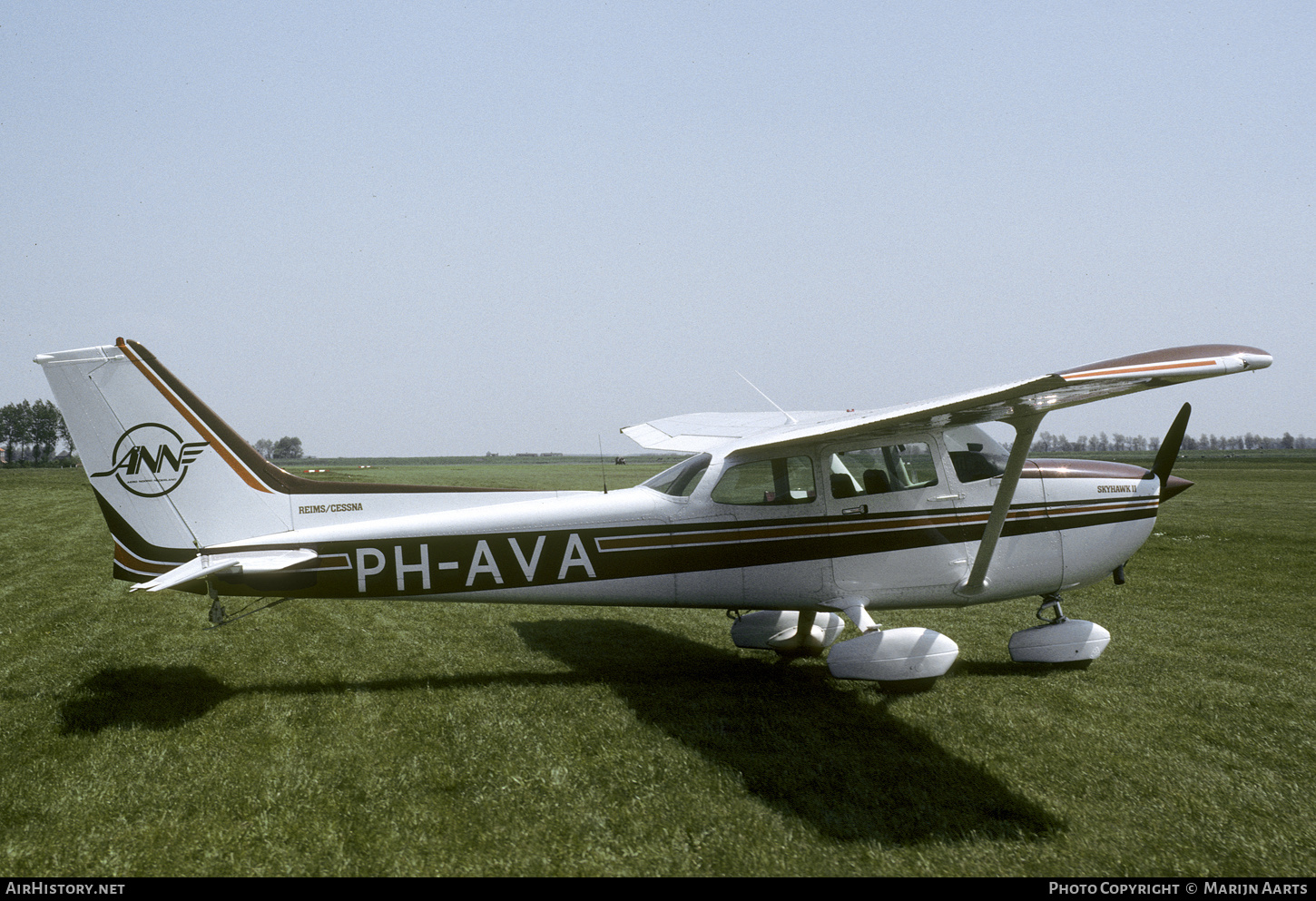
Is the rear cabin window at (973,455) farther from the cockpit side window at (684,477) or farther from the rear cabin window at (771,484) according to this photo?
the cockpit side window at (684,477)

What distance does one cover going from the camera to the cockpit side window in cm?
616

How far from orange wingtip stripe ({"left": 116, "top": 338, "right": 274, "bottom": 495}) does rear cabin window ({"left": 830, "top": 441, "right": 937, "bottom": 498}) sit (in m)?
4.84

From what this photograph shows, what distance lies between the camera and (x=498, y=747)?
477 cm

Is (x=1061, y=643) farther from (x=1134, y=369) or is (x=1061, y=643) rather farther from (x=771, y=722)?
(x=1134, y=369)

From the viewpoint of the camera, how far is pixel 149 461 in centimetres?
588

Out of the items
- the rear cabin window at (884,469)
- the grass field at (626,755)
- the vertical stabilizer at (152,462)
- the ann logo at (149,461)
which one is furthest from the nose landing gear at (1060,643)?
the ann logo at (149,461)

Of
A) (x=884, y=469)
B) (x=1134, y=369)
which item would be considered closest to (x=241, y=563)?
(x=884, y=469)

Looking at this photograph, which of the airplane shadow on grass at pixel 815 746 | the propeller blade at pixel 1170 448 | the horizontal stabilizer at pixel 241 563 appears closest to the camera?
the airplane shadow on grass at pixel 815 746

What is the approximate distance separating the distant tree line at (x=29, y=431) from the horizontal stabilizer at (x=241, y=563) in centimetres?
10783

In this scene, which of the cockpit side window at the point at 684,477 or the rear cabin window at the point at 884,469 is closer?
the rear cabin window at the point at 884,469

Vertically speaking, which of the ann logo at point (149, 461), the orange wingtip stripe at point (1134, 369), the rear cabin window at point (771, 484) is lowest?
the rear cabin window at point (771, 484)

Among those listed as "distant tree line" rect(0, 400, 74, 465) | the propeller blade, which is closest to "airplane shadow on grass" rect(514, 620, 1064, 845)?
the propeller blade

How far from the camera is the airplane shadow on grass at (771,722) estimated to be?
12.9ft
